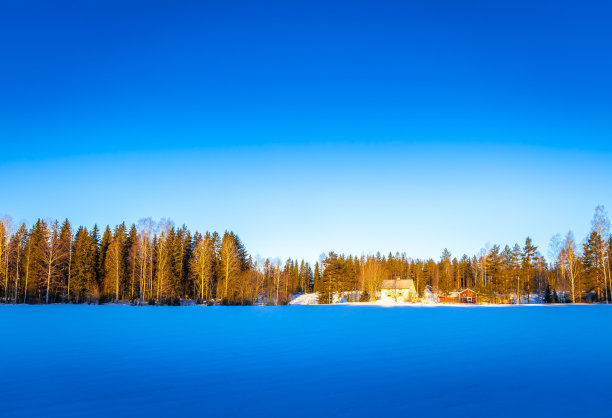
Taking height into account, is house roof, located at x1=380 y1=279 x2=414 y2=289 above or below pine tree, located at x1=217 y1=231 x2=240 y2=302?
below

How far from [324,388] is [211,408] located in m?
1.92

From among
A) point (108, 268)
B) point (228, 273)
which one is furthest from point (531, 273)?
point (108, 268)

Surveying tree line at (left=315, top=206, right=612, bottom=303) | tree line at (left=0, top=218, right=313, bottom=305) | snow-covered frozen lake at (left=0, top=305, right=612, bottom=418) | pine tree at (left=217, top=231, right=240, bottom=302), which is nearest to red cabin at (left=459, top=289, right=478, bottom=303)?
tree line at (left=315, top=206, right=612, bottom=303)

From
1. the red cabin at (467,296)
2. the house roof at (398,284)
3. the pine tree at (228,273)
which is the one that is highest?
the pine tree at (228,273)

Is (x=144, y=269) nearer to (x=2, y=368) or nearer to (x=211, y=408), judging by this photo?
(x=2, y=368)

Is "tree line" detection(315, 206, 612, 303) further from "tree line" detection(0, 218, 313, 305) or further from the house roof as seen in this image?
"tree line" detection(0, 218, 313, 305)

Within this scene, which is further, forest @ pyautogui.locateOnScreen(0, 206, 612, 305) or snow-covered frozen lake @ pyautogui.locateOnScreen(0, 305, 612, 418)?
forest @ pyautogui.locateOnScreen(0, 206, 612, 305)

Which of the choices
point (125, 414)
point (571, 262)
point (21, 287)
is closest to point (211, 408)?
point (125, 414)

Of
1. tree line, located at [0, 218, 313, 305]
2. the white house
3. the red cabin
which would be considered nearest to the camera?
tree line, located at [0, 218, 313, 305]

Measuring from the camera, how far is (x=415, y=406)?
17.2 ft

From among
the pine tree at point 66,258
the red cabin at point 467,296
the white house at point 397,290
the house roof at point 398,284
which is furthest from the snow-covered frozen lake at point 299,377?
the house roof at point 398,284

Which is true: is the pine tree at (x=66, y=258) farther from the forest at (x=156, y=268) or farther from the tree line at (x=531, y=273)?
the tree line at (x=531, y=273)

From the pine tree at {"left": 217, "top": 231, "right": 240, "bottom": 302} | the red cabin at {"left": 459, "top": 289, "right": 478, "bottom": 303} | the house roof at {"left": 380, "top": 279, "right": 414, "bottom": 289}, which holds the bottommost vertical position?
the red cabin at {"left": 459, "top": 289, "right": 478, "bottom": 303}

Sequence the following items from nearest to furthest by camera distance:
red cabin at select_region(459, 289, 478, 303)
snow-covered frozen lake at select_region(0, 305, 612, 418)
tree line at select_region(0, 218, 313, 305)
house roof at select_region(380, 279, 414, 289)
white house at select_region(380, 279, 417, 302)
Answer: snow-covered frozen lake at select_region(0, 305, 612, 418)
tree line at select_region(0, 218, 313, 305)
red cabin at select_region(459, 289, 478, 303)
white house at select_region(380, 279, 417, 302)
house roof at select_region(380, 279, 414, 289)
